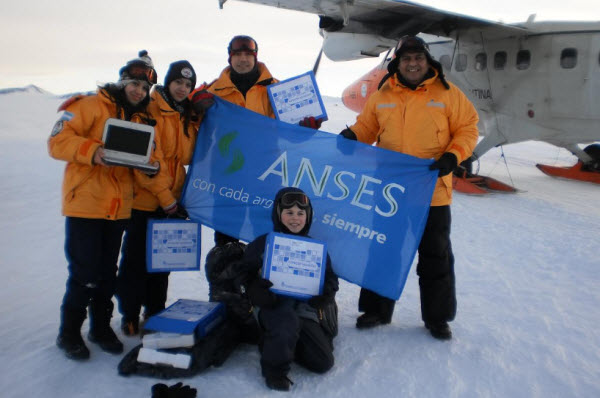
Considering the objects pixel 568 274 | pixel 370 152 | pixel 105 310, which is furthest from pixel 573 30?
pixel 105 310

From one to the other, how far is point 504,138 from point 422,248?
7.12m

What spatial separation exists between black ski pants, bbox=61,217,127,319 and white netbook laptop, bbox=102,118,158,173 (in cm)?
45

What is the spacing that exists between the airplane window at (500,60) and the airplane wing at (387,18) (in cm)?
44

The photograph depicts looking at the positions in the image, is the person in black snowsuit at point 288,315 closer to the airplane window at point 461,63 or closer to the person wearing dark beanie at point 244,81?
the person wearing dark beanie at point 244,81

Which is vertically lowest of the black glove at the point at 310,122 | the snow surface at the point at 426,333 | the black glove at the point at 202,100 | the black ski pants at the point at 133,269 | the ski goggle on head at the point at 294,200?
the snow surface at the point at 426,333

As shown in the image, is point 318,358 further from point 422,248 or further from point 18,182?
point 18,182

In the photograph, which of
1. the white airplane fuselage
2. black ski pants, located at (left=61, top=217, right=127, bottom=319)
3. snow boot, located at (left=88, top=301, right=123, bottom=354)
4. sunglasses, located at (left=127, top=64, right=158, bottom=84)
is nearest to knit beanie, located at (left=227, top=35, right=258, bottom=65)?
sunglasses, located at (left=127, top=64, right=158, bottom=84)

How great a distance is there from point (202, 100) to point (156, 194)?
0.80 meters

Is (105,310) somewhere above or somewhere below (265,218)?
below

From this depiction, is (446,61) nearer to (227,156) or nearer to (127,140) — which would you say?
(227,156)

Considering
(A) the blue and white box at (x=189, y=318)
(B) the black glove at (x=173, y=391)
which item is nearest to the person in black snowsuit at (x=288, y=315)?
(A) the blue and white box at (x=189, y=318)

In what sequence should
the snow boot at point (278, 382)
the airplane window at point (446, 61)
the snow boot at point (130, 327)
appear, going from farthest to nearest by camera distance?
the airplane window at point (446, 61)
the snow boot at point (130, 327)
the snow boot at point (278, 382)

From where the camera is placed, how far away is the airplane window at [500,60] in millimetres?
8641

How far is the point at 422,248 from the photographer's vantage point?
130 inches
